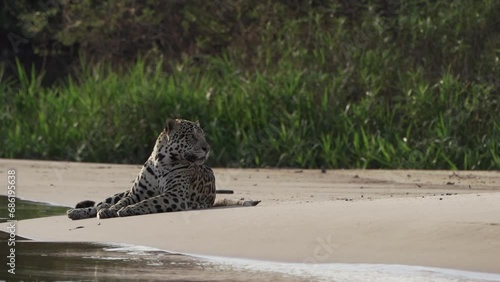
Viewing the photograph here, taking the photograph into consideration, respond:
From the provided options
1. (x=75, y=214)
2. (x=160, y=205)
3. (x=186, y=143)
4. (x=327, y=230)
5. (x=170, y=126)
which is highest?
(x=170, y=126)

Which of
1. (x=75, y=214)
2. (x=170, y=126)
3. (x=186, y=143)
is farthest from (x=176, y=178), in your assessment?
(x=75, y=214)

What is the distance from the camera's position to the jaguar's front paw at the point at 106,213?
1080cm

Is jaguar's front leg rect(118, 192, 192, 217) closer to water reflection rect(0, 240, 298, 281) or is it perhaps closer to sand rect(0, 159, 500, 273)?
sand rect(0, 159, 500, 273)

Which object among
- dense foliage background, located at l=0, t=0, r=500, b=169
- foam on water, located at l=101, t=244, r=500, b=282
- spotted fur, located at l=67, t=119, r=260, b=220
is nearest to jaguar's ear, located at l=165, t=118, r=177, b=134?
spotted fur, located at l=67, t=119, r=260, b=220

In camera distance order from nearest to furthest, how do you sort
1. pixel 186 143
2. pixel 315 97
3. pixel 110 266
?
1. pixel 110 266
2. pixel 186 143
3. pixel 315 97

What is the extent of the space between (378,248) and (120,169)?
8105 millimetres

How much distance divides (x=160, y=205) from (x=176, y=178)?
33 centimetres

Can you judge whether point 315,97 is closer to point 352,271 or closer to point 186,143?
point 186,143

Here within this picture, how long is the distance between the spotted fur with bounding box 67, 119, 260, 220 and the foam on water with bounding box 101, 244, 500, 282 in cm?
241

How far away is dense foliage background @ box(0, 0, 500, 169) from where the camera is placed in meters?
16.8

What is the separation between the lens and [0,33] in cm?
2625

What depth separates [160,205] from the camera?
10.9m

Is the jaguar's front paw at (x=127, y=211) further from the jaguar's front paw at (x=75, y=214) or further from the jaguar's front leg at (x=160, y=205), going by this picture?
the jaguar's front paw at (x=75, y=214)

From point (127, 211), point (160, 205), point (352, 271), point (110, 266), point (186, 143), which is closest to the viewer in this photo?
point (352, 271)
